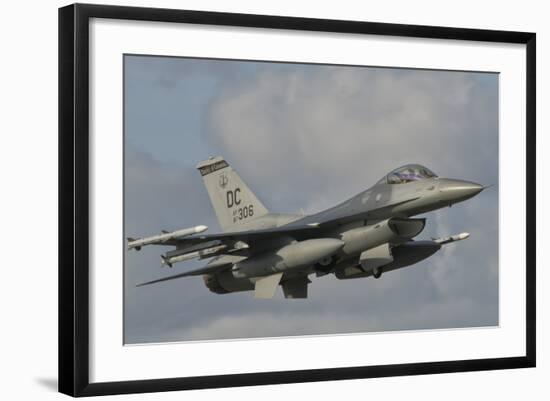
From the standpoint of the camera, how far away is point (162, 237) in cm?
1349

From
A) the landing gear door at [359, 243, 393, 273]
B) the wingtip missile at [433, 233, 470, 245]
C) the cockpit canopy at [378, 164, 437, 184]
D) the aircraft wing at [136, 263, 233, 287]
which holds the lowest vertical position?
the aircraft wing at [136, 263, 233, 287]

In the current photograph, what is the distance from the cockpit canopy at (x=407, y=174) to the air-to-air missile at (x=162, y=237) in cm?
286

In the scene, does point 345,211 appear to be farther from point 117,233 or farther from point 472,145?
point 117,233

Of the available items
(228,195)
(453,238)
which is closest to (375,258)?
(453,238)

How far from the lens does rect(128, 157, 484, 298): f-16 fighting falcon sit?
14.9 meters

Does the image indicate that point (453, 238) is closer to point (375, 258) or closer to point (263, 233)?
point (375, 258)

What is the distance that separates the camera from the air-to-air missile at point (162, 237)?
13161mm

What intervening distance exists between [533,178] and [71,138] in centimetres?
653

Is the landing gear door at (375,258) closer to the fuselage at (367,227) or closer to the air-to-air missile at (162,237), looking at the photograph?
the fuselage at (367,227)

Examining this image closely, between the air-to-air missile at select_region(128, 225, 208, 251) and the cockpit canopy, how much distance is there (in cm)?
286

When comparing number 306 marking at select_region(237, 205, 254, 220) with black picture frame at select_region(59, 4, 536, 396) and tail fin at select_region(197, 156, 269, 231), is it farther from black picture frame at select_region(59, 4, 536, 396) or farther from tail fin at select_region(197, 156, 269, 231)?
black picture frame at select_region(59, 4, 536, 396)

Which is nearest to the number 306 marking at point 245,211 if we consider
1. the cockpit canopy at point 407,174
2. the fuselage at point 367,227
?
the fuselage at point 367,227

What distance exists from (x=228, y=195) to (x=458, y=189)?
10.4 ft

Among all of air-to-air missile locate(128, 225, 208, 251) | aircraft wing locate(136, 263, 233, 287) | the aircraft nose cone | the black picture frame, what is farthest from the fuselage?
the black picture frame
